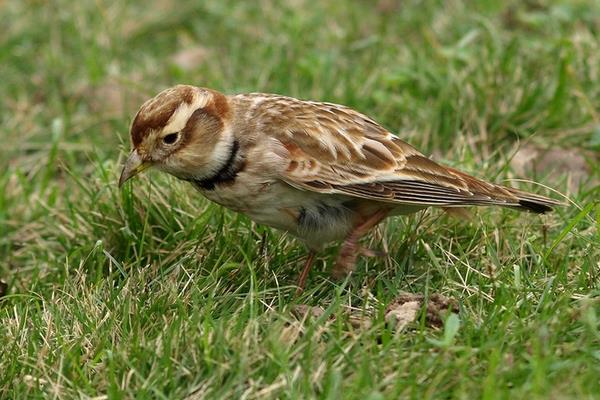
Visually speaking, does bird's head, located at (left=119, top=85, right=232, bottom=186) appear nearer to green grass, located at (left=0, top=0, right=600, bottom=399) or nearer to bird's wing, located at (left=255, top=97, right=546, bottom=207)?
bird's wing, located at (left=255, top=97, right=546, bottom=207)

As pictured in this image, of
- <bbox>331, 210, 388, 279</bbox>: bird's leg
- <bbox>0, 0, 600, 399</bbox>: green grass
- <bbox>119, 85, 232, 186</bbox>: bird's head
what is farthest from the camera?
<bbox>331, 210, 388, 279</bbox>: bird's leg

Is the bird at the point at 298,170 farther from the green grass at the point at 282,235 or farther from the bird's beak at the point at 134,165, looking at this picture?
the green grass at the point at 282,235

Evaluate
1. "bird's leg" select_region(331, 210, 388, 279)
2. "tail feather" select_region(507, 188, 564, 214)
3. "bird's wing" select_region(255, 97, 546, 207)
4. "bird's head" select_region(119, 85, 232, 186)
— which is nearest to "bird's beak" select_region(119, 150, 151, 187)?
"bird's head" select_region(119, 85, 232, 186)

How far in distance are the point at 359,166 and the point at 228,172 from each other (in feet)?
2.07

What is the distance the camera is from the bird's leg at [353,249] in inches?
216

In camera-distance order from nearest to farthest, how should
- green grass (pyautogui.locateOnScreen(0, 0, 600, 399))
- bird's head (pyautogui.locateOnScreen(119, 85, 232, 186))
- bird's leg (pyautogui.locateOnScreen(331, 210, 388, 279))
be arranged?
green grass (pyautogui.locateOnScreen(0, 0, 600, 399)) → bird's head (pyautogui.locateOnScreen(119, 85, 232, 186)) → bird's leg (pyautogui.locateOnScreen(331, 210, 388, 279))

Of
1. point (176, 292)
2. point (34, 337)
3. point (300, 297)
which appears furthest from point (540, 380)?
point (34, 337)

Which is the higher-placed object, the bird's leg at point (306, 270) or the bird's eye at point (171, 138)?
the bird's eye at point (171, 138)

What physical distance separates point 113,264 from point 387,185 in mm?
1544

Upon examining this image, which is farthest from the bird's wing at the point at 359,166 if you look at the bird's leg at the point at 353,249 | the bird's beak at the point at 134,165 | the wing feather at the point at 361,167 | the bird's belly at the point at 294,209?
the bird's beak at the point at 134,165

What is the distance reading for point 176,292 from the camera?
517 cm

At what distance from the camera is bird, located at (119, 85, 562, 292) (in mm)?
5355

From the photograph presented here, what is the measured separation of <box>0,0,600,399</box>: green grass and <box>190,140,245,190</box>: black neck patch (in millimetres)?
409

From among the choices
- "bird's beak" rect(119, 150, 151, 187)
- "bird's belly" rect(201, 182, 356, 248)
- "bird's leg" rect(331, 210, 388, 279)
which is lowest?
"bird's leg" rect(331, 210, 388, 279)
